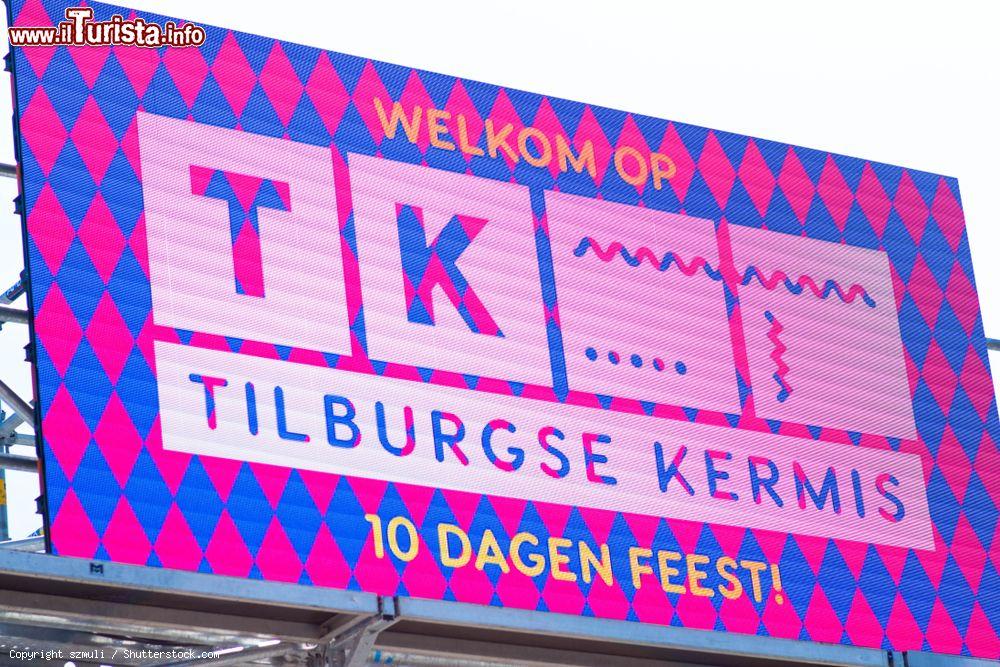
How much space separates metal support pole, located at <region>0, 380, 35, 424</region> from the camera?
11891 millimetres

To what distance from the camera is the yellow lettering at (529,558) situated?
40.8 feet

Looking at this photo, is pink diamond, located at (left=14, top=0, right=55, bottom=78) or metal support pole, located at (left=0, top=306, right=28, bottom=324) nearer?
pink diamond, located at (left=14, top=0, right=55, bottom=78)

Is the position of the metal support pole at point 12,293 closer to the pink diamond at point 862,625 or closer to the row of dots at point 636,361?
the row of dots at point 636,361

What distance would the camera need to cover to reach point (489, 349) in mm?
12867

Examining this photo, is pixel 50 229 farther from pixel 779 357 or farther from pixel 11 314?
pixel 779 357

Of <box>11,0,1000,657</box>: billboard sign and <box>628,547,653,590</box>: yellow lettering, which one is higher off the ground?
<box>11,0,1000,657</box>: billboard sign

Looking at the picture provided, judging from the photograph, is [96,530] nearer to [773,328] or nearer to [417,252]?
[417,252]

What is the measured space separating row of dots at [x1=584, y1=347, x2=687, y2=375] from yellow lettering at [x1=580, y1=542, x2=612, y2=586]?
1.17 m

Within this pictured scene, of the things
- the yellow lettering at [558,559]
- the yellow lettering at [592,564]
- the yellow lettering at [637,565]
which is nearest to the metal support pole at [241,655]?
the yellow lettering at [558,559]

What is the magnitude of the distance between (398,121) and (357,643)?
10.1 ft

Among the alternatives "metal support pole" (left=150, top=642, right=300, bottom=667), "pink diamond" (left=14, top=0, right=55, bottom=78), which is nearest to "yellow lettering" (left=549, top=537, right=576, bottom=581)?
"metal support pole" (left=150, top=642, right=300, bottom=667)

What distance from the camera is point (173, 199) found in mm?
12234

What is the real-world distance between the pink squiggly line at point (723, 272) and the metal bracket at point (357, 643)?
267 centimetres

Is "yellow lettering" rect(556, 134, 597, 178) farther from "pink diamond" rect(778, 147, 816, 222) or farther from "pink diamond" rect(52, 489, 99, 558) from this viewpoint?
"pink diamond" rect(52, 489, 99, 558)
